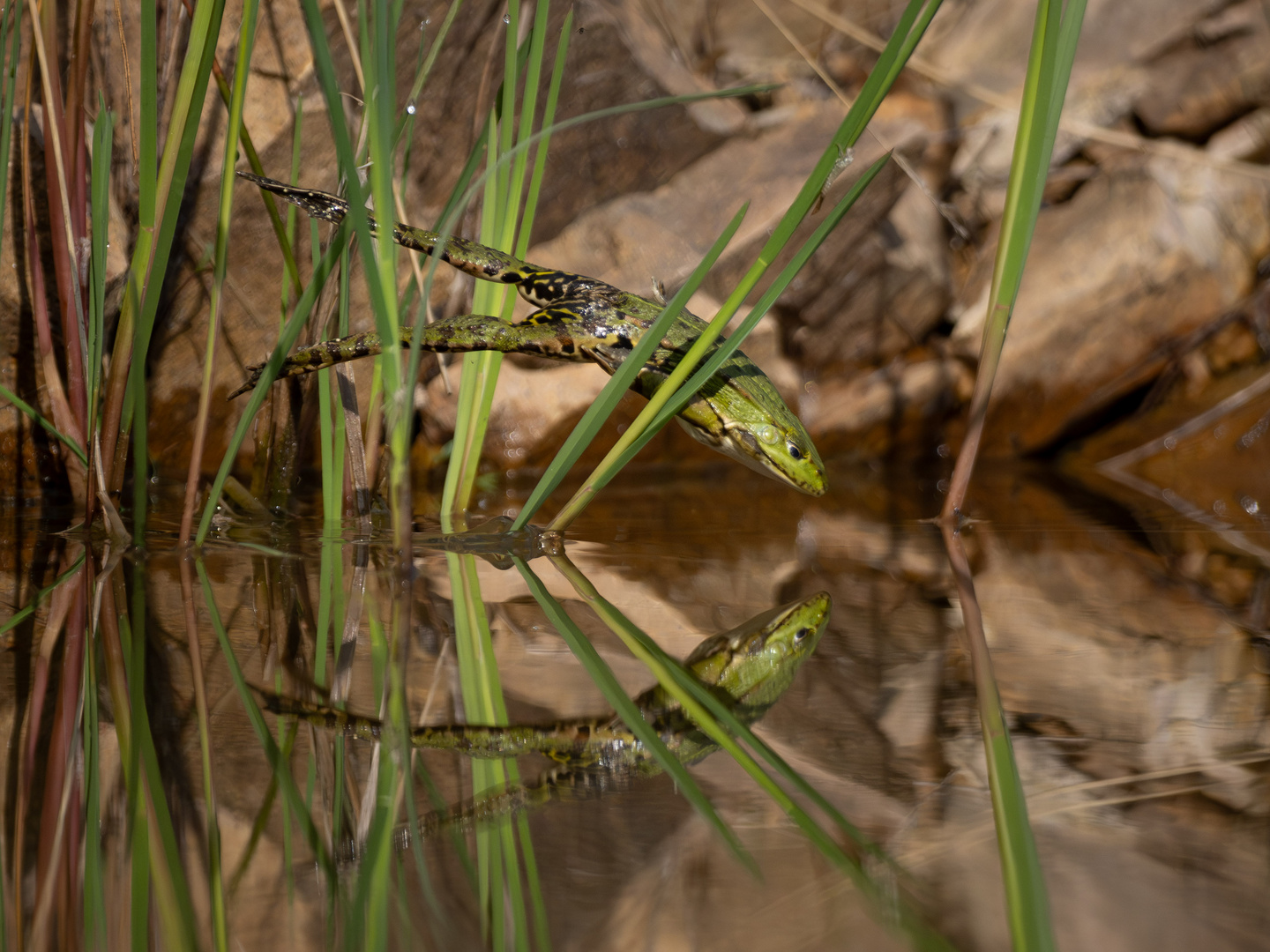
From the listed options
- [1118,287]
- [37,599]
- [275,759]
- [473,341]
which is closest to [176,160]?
[473,341]

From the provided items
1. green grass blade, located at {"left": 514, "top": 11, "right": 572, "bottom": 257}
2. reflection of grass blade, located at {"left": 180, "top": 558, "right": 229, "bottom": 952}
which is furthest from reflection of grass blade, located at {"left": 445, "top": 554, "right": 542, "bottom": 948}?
green grass blade, located at {"left": 514, "top": 11, "right": 572, "bottom": 257}

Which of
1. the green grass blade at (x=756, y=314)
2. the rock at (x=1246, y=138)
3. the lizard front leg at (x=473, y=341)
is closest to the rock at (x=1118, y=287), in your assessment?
the rock at (x=1246, y=138)

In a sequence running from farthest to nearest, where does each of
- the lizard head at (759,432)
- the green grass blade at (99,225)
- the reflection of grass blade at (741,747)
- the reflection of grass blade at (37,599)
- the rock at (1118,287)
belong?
the rock at (1118,287) < the lizard head at (759,432) < the green grass blade at (99,225) < the reflection of grass blade at (37,599) < the reflection of grass blade at (741,747)

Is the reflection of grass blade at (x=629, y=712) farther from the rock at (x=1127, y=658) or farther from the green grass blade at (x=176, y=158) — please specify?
the green grass blade at (x=176, y=158)

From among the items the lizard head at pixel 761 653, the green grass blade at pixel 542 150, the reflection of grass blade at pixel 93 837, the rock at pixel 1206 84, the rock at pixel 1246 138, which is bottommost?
the reflection of grass blade at pixel 93 837

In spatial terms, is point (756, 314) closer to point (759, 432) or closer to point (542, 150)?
point (759, 432)

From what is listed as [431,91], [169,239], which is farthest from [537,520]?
[431,91]

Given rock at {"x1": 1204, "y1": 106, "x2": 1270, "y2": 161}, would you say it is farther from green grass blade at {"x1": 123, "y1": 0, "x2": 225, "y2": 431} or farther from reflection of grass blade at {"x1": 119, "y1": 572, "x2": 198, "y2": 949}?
reflection of grass blade at {"x1": 119, "y1": 572, "x2": 198, "y2": 949}

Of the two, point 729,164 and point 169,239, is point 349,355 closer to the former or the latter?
point 169,239
